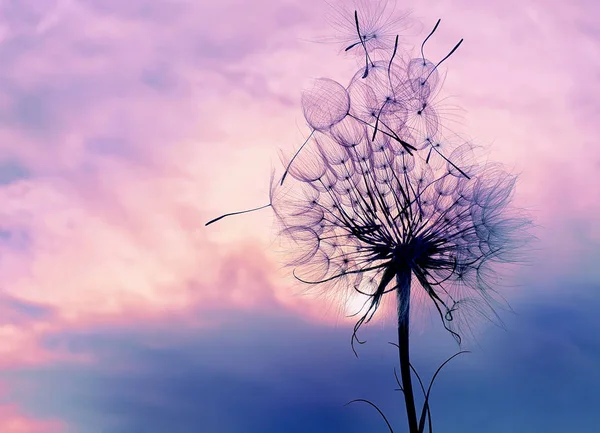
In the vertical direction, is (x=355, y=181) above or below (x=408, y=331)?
above

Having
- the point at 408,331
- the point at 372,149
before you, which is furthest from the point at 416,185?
the point at 408,331

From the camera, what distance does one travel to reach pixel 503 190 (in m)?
6.10

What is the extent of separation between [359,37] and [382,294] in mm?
2369

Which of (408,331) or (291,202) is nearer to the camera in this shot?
(408,331)

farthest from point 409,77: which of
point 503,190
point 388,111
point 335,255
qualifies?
point 335,255

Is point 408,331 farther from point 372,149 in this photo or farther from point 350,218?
point 372,149

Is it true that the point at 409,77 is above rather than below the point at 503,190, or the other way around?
above

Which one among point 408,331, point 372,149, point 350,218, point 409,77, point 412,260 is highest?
point 409,77

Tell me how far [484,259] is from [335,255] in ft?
4.55

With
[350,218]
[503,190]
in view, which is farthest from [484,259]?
[350,218]

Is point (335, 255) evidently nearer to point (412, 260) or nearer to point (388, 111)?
point (412, 260)

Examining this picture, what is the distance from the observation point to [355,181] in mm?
6094

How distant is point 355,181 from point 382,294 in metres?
1.07

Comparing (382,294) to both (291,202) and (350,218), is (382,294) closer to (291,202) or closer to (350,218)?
(350,218)
